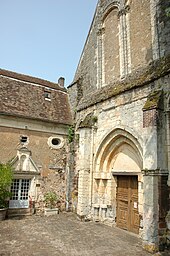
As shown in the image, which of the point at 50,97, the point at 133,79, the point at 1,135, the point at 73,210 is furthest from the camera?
the point at 50,97

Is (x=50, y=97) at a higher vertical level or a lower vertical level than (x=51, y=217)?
higher

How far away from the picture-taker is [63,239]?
6.90 metres

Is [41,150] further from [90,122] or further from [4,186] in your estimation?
[90,122]

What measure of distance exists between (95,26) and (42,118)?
5907 millimetres

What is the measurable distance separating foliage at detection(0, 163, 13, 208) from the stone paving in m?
0.90

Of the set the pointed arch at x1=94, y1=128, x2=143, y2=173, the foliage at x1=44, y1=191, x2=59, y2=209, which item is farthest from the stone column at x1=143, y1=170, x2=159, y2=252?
the foliage at x1=44, y1=191, x2=59, y2=209

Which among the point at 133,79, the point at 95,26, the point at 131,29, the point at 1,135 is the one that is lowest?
the point at 1,135

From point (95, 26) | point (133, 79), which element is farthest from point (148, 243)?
point (95, 26)

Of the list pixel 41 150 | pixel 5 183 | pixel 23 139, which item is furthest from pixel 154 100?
pixel 5 183

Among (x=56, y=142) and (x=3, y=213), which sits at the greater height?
(x=56, y=142)

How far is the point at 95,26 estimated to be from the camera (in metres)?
11.9

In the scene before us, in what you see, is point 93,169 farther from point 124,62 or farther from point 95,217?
point 124,62

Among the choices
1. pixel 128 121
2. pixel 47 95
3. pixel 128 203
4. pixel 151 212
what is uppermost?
pixel 47 95

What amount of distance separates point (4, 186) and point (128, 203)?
17.2 feet
